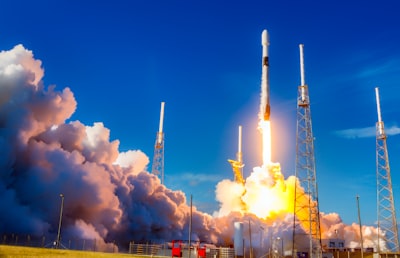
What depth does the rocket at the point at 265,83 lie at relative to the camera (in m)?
84.5

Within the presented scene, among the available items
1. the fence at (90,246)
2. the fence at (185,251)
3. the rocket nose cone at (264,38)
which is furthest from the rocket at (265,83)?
the fence at (90,246)

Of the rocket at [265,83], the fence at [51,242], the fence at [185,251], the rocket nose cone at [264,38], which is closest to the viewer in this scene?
the fence at [51,242]

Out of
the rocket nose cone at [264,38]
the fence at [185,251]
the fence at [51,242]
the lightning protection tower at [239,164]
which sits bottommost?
the fence at [185,251]

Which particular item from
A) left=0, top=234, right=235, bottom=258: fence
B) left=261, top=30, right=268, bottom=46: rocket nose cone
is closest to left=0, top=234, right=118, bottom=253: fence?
left=0, top=234, right=235, bottom=258: fence

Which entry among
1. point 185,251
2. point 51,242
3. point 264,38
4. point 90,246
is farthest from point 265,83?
point 51,242

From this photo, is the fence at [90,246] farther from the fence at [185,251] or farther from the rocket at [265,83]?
the rocket at [265,83]

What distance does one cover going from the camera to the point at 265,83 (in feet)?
279

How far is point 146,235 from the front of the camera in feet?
347

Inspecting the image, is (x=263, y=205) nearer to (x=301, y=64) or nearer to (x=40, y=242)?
(x=301, y=64)

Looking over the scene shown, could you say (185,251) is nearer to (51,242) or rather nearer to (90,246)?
(90,246)

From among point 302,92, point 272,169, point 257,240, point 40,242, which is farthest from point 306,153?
point 40,242

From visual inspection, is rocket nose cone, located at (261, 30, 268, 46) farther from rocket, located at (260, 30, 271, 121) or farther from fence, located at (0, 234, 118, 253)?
fence, located at (0, 234, 118, 253)

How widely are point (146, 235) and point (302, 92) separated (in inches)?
2173

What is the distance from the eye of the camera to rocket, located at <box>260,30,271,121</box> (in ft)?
277
